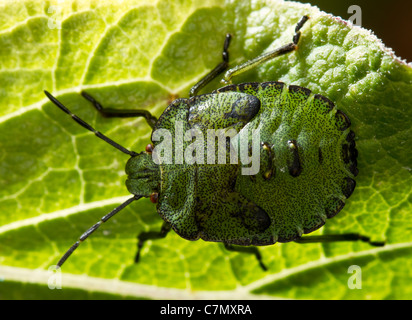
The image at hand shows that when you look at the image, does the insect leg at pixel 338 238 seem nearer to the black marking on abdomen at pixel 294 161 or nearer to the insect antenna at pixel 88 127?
the black marking on abdomen at pixel 294 161

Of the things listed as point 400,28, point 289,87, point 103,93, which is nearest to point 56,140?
point 103,93

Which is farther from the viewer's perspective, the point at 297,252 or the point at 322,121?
the point at 297,252

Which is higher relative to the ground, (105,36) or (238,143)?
(105,36)

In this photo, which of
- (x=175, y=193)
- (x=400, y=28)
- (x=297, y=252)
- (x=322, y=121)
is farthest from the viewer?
(x=400, y=28)

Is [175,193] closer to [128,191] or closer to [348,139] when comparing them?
[128,191]

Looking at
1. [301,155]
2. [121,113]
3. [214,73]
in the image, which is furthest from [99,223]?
[301,155]

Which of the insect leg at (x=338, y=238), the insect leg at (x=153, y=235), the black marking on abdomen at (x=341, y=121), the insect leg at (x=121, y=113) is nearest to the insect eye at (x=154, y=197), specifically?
the insect leg at (x=153, y=235)

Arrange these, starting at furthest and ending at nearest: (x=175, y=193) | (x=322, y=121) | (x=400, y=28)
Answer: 1. (x=400, y=28)
2. (x=175, y=193)
3. (x=322, y=121)
